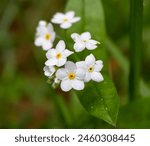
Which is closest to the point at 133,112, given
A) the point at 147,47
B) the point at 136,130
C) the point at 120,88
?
the point at 136,130

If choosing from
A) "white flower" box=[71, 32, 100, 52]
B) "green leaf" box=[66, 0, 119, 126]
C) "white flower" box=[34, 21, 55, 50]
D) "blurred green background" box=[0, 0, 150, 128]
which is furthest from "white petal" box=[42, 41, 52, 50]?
"blurred green background" box=[0, 0, 150, 128]

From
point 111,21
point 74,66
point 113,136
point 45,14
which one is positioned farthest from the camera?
point 45,14

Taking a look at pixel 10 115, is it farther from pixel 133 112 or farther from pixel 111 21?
pixel 133 112

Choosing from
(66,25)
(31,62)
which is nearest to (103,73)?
(66,25)

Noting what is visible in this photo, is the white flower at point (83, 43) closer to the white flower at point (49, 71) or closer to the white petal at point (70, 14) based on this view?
the white flower at point (49, 71)

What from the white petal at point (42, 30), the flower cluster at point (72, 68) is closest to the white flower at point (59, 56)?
the flower cluster at point (72, 68)

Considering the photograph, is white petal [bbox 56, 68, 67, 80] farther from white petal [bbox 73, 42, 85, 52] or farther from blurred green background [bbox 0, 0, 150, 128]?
blurred green background [bbox 0, 0, 150, 128]
